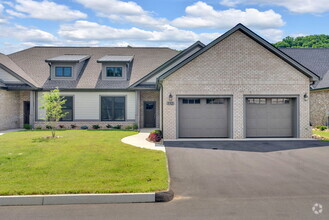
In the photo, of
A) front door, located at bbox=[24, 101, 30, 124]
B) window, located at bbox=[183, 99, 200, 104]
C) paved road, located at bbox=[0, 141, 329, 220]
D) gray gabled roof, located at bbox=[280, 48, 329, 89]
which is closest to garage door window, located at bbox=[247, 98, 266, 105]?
window, located at bbox=[183, 99, 200, 104]

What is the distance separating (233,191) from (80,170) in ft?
16.0

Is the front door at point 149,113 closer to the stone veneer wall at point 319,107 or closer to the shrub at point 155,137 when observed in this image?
the shrub at point 155,137

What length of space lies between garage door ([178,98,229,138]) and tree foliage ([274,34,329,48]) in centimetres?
6400

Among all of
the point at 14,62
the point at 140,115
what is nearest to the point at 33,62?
the point at 14,62

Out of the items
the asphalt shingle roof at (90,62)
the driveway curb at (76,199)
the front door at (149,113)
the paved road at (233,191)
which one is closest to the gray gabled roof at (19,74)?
the asphalt shingle roof at (90,62)

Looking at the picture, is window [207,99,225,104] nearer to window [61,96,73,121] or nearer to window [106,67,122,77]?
window [106,67,122,77]

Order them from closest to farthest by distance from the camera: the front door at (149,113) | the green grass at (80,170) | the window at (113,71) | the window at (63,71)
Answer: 1. the green grass at (80,170)
2. the front door at (149,113)
3. the window at (63,71)
4. the window at (113,71)

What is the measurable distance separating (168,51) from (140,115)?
368 inches

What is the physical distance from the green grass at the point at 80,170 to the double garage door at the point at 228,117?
17.2 feet

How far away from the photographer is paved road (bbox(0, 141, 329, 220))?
5449 millimetres

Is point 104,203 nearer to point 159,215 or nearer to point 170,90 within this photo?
point 159,215

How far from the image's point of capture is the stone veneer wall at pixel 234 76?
51.6 ft

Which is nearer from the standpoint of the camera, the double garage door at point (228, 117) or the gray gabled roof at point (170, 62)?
the double garage door at point (228, 117)

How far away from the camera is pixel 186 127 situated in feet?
53.2
